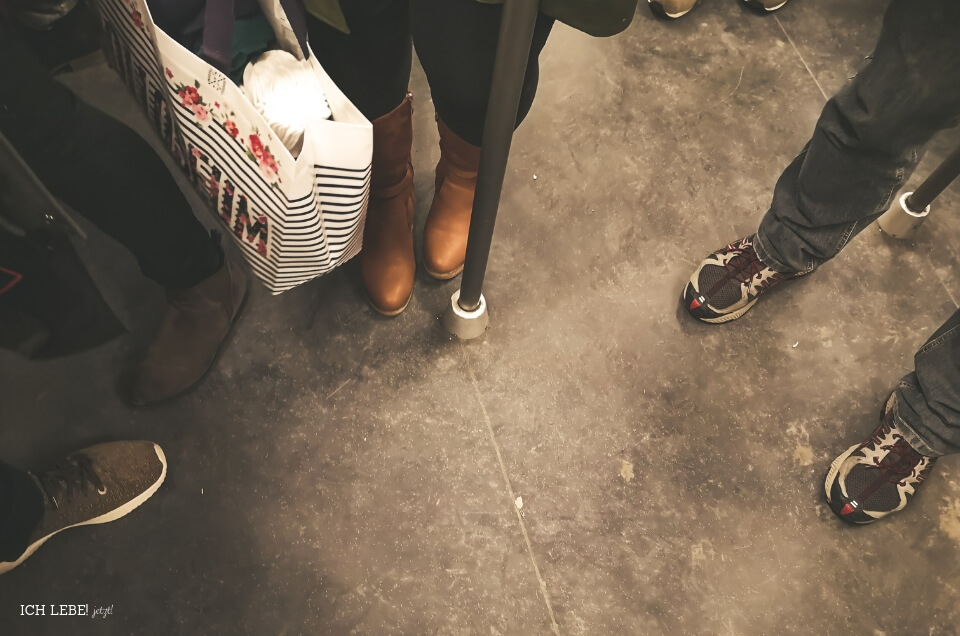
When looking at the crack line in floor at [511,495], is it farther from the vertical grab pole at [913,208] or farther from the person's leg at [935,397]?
the vertical grab pole at [913,208]

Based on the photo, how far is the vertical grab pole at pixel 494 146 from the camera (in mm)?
535

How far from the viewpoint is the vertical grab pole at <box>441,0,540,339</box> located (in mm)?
535

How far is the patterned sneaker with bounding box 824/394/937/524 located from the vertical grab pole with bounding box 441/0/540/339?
23.2 inches

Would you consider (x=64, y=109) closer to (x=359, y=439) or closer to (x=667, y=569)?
(x=359, y=439)

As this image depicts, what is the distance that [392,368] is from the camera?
1003 millimetres

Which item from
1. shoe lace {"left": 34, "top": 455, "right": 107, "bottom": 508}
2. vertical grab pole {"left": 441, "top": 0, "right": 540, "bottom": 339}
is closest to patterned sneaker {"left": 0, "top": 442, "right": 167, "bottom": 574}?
shoe lace {"left": 34, "top": 455, "right": 107, "bottom": 508}

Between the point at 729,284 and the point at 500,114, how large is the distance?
0.60 meters

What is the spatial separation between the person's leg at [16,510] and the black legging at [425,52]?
2.05 feet

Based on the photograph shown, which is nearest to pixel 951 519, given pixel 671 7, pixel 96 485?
pixel 671 7

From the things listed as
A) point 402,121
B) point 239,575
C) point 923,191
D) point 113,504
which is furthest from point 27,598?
point 923,191

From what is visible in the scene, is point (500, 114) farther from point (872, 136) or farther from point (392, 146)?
point (872, 136)

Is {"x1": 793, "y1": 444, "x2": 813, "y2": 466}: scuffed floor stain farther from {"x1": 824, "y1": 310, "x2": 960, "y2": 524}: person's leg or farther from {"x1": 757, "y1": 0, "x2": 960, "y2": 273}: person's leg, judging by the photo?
{"x1": 757, "y1": 0, "x2": 960, "y2": 273}: person's leg

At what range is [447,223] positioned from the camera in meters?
1.04

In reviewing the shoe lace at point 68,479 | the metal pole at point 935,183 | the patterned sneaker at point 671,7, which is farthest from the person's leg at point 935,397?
the shoe lace at point 68,479
